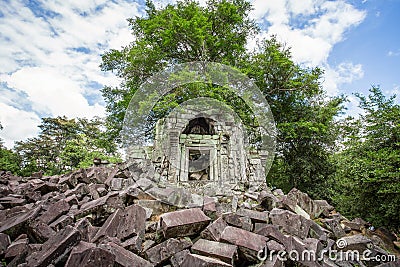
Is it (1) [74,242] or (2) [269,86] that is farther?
(2) [269,86]

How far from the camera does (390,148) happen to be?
17.6ft

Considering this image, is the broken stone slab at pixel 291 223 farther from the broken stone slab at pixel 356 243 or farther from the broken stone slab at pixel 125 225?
the broken stone slab at pixel 125 225

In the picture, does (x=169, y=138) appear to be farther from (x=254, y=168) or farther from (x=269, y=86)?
(x=269, y=86)

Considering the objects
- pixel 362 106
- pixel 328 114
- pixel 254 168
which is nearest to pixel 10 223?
pixel 254 168

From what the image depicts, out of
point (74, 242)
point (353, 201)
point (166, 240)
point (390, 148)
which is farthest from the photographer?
point (353, 201)

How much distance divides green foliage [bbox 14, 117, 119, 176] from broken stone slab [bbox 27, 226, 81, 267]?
32.0 ft

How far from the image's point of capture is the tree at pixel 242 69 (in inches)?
446

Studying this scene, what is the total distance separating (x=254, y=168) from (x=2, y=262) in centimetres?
833

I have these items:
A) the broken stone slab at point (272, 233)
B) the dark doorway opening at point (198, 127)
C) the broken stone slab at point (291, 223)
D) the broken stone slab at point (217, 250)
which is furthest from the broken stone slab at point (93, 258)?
the dark doorway opening at point (198, 127)

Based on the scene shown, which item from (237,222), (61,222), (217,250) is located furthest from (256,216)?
(61,222)

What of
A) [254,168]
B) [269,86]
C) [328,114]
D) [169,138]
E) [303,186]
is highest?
[269,86]

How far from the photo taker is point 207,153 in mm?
9359

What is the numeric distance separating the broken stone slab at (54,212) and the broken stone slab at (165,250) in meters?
1.91

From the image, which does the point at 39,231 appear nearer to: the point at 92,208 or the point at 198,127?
the point at 92,208
